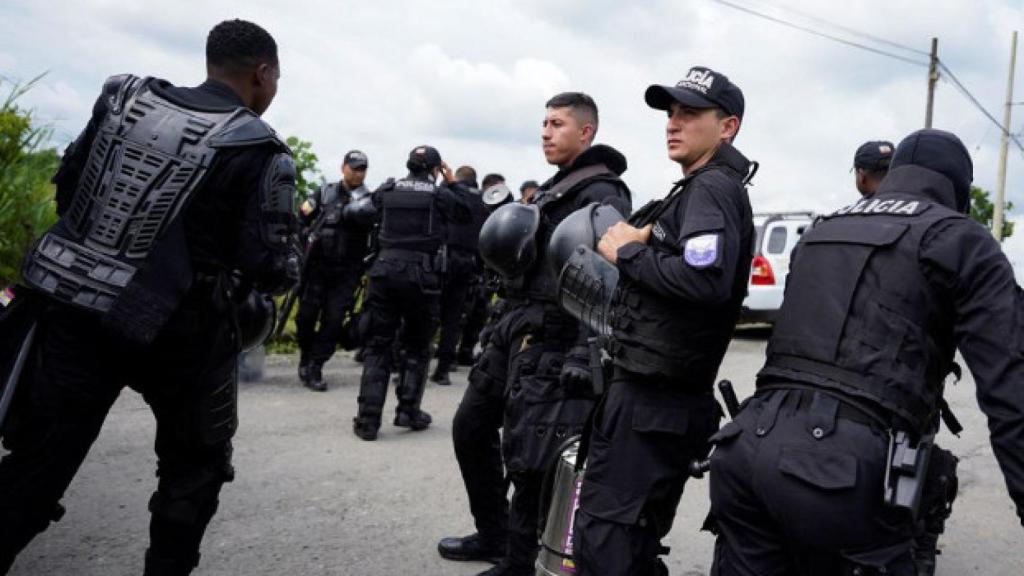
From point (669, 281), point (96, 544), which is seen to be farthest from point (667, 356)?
point (96, 544)

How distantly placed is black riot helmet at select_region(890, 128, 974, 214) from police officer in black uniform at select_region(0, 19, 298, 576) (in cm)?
196

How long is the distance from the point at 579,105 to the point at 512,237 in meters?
0.83

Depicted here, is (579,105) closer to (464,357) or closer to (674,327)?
(674,327)

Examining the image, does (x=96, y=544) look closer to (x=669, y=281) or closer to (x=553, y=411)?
(x=553, y=411)

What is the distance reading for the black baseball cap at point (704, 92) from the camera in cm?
286

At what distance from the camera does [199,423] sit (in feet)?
9.62

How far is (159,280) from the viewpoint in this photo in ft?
9.05

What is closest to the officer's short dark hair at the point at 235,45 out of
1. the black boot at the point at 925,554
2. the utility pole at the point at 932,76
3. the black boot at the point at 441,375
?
the black boot at the point at 925,554

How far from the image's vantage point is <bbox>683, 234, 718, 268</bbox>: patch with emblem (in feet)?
8.25

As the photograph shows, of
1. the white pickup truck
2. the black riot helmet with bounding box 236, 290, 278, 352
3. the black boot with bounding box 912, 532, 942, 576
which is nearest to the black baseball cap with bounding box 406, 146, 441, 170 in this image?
the black riot helmet with bounding box 236, 290, 278, 352

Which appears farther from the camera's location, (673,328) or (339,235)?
(339,235)

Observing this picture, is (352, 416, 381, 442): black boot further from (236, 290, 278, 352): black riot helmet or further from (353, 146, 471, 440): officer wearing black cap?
(236, 290, 278, 352): black riot helmet

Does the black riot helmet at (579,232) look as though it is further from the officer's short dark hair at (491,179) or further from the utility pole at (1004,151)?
the utility pole at (1004,151)

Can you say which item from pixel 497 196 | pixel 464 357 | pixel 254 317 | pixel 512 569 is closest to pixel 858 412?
pixel 512 569
